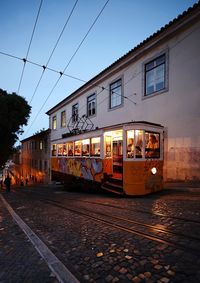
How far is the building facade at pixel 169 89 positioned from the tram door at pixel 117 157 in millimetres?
927

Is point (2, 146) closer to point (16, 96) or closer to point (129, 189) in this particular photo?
point (16, 96)

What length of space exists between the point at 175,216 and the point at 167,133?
650 centimetres

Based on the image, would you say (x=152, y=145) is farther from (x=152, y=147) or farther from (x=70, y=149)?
(x=70, y=149)

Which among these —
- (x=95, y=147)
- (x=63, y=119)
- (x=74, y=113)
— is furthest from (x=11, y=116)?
(x=95, y=147)

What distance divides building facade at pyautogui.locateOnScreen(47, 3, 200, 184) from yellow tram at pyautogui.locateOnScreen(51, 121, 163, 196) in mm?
694

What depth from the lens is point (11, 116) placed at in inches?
958

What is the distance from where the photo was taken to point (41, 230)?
17.8 ft

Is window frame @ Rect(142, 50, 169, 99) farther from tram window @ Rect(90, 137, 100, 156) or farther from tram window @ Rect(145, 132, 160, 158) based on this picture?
tram window @ Rect(90, 137, 100, 156)

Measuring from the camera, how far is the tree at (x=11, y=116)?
23.9m

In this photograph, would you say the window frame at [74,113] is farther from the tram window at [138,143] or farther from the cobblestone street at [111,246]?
the cobblestone street at [111,246]

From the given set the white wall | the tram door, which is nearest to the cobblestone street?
the tram door

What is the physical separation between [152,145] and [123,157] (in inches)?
66.6

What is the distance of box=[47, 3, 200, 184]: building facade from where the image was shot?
1016 centimetres

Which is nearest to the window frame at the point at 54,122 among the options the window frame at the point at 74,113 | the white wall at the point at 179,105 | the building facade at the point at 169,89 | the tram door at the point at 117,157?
the window frame at the point at 74,113
